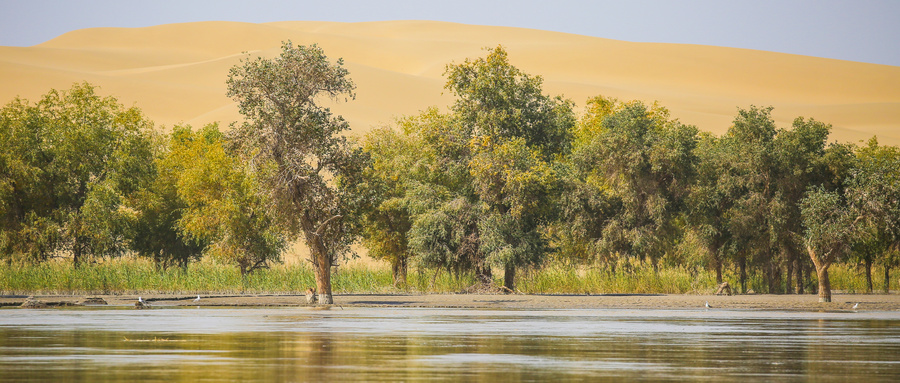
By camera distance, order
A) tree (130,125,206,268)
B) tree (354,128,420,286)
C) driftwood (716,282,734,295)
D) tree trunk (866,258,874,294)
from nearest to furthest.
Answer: driftwood (716,282,734,295) → tree trunk (866,258,874,294) → tree (354,128,420,286) → tree (130,125,206,268)

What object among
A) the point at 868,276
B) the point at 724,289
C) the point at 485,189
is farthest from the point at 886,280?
the point at 485,189

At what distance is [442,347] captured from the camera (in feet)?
72.8

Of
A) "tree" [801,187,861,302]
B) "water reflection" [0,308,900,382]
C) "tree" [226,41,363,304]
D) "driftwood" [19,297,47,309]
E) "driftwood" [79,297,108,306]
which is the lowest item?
"driftwood" [79,297,108,306]

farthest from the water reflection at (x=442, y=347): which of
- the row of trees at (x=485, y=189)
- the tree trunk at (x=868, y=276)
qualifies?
the tree trunk at (x=868, y=276)

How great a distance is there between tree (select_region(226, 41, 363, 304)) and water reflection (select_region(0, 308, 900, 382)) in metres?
9.63

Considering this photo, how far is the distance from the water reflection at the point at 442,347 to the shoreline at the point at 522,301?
765 cm

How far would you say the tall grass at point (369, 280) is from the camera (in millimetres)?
52500

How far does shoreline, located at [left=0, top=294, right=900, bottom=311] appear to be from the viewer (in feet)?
142

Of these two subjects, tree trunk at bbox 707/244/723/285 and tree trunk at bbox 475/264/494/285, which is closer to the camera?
tree trunk at bbox 707/244/723/285

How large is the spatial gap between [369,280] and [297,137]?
14329 millimetres

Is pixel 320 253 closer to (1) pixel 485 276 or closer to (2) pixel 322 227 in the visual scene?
(2) pixel 322 227

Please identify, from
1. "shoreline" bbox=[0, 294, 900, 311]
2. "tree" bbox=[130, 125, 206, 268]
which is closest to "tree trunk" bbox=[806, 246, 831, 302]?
"shoreline" bbox=[0, 294, 900, 311]

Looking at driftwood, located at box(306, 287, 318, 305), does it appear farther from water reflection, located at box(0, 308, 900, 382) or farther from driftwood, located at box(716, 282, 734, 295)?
driftwood, located at box(716, 282, 734, 295)

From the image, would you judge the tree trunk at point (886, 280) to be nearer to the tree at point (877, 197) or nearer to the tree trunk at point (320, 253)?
the tree at point (877, 197)
